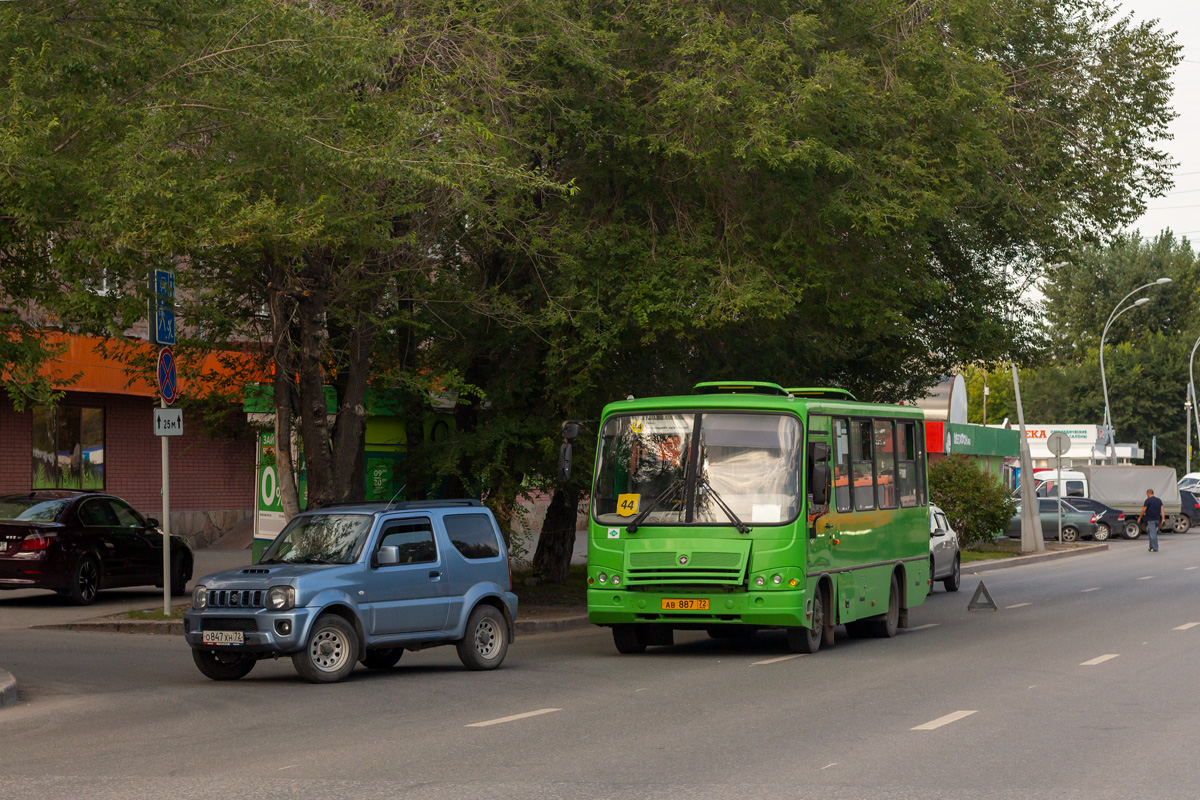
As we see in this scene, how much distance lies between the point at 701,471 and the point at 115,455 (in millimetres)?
21158

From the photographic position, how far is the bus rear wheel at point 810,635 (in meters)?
16.0

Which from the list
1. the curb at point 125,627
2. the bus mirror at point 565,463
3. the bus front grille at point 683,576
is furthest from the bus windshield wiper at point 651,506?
the curb at point 125,627

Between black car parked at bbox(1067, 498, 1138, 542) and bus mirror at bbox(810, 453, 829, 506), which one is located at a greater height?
bus mirror at bbox(810, 453, 829, 506)

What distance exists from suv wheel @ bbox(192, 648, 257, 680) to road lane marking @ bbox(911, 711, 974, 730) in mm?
6272

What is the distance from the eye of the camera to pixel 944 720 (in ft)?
35.9

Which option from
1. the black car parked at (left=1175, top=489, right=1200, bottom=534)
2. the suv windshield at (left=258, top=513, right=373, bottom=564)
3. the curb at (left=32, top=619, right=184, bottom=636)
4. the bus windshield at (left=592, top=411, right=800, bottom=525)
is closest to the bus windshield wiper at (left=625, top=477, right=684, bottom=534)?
the bus windshield at (left=592, top=411, right=800, bottom=525)

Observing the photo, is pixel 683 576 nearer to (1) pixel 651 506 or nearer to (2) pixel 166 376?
(1) pixel 651 506

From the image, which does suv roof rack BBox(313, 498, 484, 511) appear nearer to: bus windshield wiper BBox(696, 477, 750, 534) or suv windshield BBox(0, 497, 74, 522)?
bus windshield wiper BBox(696, 477, 750, 534)

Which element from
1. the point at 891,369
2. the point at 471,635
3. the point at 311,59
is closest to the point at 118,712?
the point at 471,635

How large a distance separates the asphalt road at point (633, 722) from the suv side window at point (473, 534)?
1.21 metres

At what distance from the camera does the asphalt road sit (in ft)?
27.5

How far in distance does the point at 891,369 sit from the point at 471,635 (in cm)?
1454

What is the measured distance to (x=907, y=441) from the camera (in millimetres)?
19609

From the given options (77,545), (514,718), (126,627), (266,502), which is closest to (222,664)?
(514,718)
